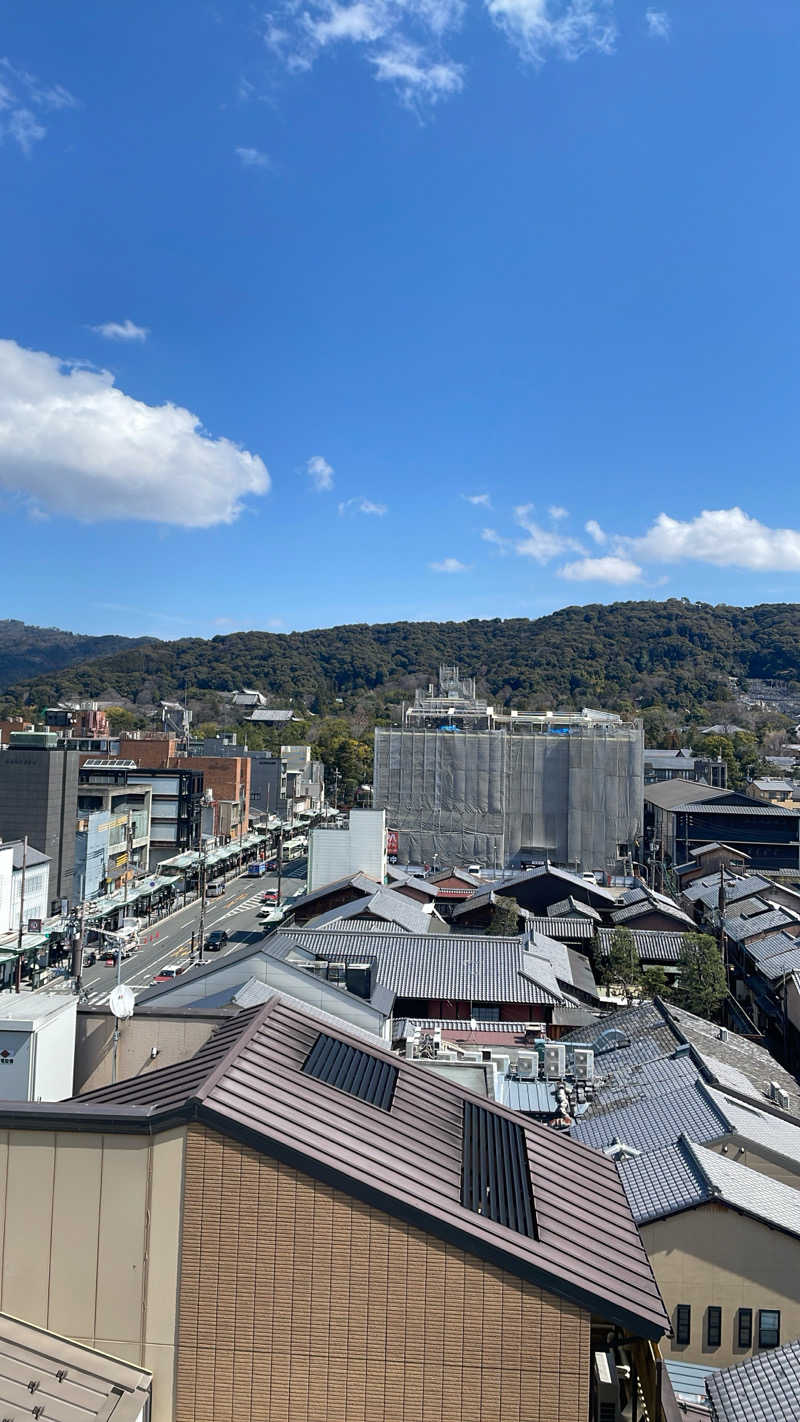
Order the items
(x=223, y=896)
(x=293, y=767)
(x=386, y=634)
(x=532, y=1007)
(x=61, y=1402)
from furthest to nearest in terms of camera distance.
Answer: (x=386, y=634) < (x=293, y=767) < (x=223, y=896) < (x=532, y=1007) < (x=61, y=1402)

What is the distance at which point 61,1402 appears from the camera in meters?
5.76

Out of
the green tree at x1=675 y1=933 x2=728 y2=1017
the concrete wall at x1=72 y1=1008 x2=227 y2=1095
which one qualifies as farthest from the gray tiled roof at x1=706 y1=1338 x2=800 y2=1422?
the green tree at x1=675 y1=933 x2=728 y2=1017

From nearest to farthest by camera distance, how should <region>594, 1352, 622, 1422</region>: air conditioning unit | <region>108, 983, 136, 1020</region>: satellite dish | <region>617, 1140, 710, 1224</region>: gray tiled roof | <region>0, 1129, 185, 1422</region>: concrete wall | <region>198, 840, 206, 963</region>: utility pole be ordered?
<region>0, 1129, 185, 1422</region>: concrete wall, <region>594, 1352, 622, 1422</region>: air conditioning unit, <region>108, 983, 136, 1020</region>: satellite dish, <region>617, 1140, 710, 1224</region>: gray tiled roof, <region>198, 840, 206, 963</region>: utility pole

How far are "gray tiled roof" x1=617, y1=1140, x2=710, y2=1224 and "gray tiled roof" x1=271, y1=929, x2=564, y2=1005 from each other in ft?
38.8

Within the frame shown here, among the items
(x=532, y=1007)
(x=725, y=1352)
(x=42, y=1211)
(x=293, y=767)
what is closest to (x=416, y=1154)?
(x=42, y=1211)

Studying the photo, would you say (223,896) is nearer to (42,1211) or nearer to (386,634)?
(42,1211)

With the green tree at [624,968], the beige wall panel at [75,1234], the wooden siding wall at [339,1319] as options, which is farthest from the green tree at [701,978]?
the beige wall panel at [75,1234]

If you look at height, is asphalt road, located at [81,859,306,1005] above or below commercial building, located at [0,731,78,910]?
below

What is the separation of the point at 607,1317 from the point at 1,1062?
237 inches

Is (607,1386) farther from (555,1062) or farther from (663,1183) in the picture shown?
(555,1062)

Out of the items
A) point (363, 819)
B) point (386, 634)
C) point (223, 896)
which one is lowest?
point (223, 896)

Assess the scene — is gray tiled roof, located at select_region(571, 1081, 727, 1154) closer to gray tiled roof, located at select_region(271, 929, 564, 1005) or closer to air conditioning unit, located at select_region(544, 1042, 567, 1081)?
air conditioning unit, located at select_region(544, 1042, 567, 1081)

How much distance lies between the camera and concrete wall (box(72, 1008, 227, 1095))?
10.4 meters

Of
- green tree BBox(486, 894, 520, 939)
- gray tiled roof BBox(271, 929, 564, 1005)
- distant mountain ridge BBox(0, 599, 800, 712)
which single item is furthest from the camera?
distant mountain ridge BBox(0, 599, 800, 712)
